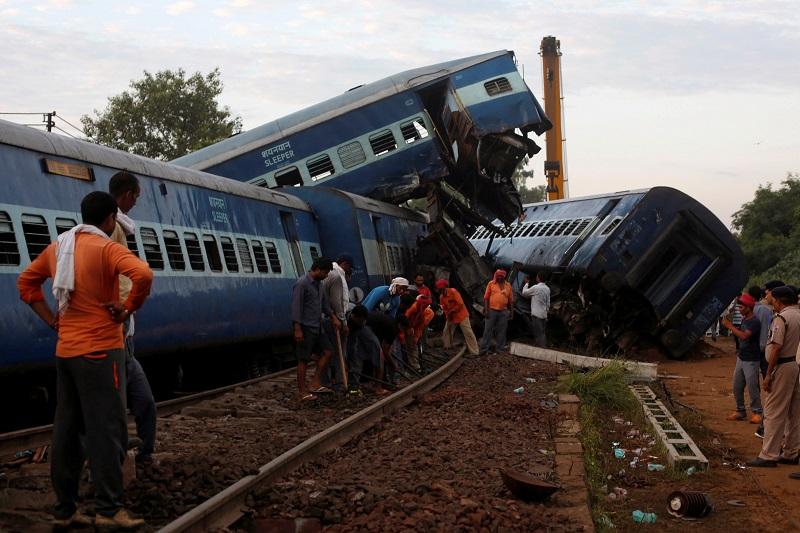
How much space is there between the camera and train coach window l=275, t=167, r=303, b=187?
2295 cm

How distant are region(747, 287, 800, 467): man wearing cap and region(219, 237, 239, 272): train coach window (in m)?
7.94

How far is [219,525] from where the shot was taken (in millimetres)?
5852

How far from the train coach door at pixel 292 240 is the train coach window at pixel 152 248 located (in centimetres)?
561

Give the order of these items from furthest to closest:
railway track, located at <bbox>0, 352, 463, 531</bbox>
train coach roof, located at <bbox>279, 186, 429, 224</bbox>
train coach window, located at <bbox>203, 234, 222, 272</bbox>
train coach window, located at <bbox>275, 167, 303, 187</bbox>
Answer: train coach window, located at <bbox>275, 167, 303, 187</bbox>
train coach roof, located at <bbox>279, 186, 429, 224</bbox>
train coach window, located at <bbox>203, 234, 222, 272</bbox>
railway track, located at <bbox>0, 352, 463, 531</bbox>

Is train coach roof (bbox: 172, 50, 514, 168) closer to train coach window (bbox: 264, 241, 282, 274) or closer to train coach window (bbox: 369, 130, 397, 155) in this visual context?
train coach window (bbox: 369, 130, 397, 155)

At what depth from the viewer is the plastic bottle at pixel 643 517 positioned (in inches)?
275

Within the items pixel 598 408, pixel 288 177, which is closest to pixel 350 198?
pixel 288 177

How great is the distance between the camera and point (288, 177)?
2298cm

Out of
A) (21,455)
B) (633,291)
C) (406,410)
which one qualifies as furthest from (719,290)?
(21,455)

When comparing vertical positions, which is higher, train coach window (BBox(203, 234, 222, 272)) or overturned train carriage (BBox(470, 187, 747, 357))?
train coach window (BBox(203, 234, 222, 272))

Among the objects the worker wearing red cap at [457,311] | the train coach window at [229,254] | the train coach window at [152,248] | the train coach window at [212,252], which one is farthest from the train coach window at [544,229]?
the train coach window at [152,248]

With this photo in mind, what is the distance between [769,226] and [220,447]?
1853 inches

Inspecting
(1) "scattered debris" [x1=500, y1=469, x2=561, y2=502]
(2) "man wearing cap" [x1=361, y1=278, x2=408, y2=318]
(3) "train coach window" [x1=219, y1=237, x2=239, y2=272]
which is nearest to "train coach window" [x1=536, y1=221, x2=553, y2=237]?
(3) "train coach window" [x1=219, y1=237, x2=239, y2=272]

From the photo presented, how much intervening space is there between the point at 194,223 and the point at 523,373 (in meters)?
5.88
